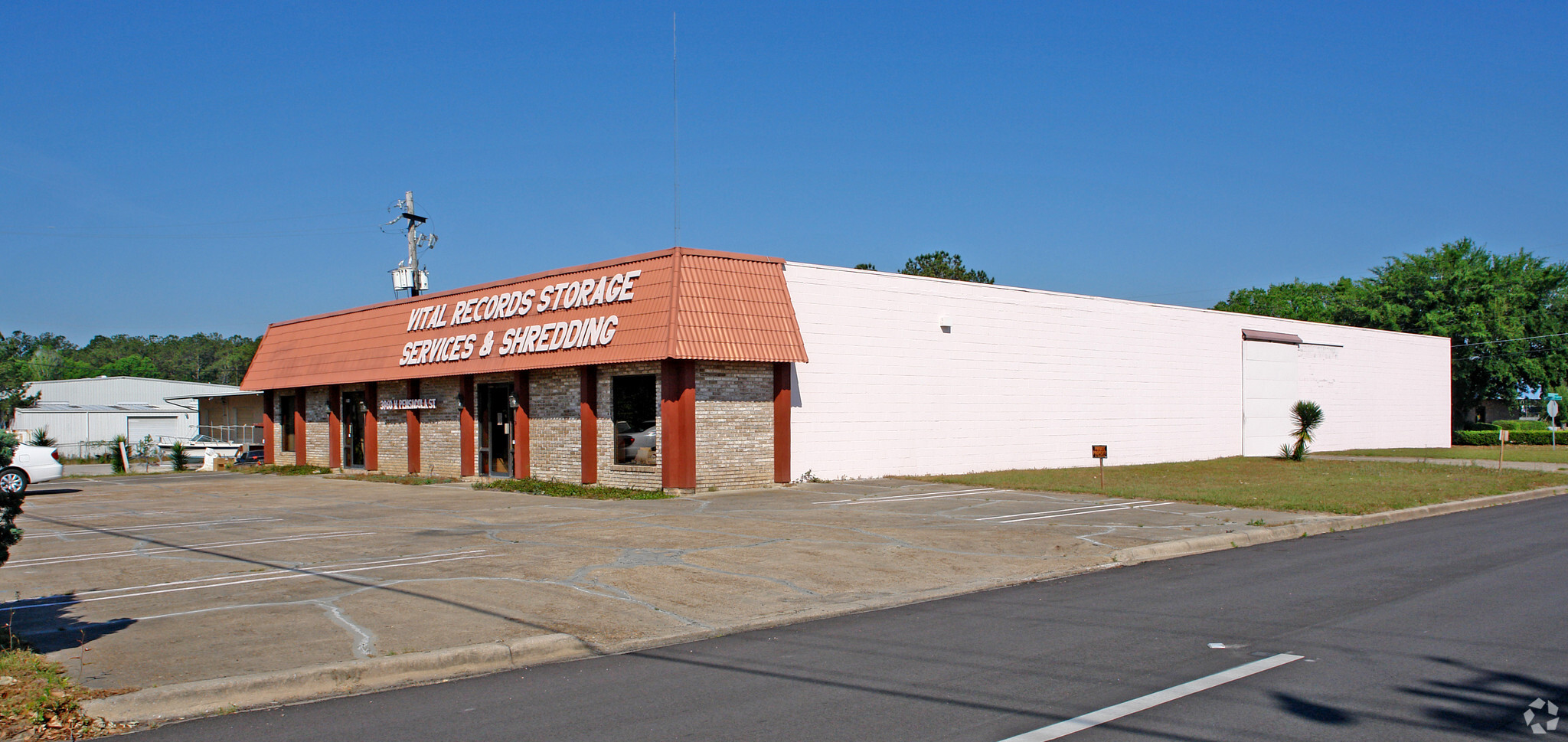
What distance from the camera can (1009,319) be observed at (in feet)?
93.5

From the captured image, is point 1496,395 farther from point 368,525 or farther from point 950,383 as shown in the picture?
point 368,525

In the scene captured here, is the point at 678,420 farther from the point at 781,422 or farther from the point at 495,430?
the point at 495,430

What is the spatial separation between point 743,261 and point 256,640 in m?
15.7

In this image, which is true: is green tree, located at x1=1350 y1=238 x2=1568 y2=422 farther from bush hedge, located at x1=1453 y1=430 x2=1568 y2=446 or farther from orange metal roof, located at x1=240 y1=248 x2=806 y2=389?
orange metal roof, located at x1=240 y1=248 x2=806 y2=389

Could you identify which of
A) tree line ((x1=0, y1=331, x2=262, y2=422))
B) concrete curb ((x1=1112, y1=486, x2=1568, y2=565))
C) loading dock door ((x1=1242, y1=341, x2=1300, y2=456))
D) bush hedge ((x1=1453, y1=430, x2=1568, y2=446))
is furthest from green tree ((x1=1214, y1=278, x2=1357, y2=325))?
tree line ((x1=0, y1=331, x2=262, y2=422))

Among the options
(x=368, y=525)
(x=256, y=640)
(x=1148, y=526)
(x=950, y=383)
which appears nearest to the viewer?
(x=256, y=640)

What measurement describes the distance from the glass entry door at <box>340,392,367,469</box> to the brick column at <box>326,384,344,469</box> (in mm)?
126

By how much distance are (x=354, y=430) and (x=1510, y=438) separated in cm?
5152

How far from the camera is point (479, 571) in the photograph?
441 inches

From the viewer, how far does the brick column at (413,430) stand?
95.7ft

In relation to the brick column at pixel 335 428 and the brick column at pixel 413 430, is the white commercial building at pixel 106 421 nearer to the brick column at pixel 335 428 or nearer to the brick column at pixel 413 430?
the brick column at pixel 335 428

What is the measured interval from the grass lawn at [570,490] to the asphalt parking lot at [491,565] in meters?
0.79

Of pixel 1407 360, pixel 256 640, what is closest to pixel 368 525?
pixel 256 640
